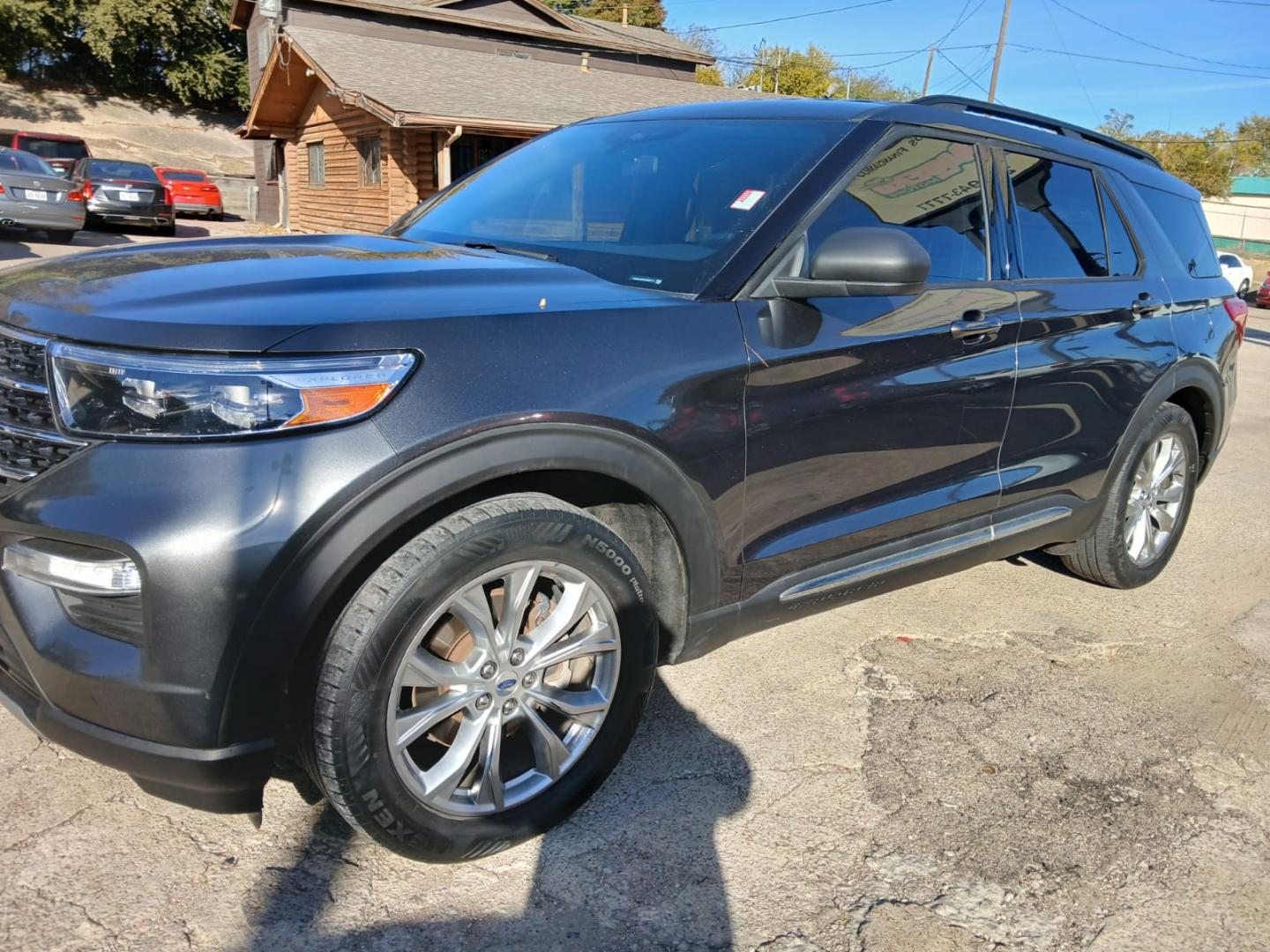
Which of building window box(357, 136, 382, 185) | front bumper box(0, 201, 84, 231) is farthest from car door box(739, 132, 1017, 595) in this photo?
building window box(357, 136, 382, 185)

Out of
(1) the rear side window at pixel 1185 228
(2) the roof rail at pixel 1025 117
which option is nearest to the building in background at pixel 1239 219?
(1) the rear side window at pixel 1185 228

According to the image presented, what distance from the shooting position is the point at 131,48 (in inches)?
1658

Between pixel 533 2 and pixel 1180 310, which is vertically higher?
pixel 533 2

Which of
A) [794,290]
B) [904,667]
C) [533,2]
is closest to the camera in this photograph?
[794,290]

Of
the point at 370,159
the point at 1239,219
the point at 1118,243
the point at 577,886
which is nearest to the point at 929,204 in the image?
the point at 1118,243

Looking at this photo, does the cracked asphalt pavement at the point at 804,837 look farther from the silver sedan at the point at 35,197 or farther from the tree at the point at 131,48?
the tree at the point at 131,48

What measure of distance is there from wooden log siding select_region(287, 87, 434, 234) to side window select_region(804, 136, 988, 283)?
14.6 meters

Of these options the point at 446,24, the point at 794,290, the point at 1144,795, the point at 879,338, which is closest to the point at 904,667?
the point at 1144,795

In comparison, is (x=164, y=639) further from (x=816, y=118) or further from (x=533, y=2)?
(x=533, y=2)

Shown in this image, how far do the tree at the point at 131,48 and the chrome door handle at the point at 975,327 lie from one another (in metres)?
46.5

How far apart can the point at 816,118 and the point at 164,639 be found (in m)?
2.34

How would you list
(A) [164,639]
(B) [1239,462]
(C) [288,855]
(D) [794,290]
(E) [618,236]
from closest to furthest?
(A) [164,639] → (C) [288,855] → (D) [794,290] → (E) [618,236] → (B) [1239,462]

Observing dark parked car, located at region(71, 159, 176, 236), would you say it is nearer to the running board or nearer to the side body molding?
the running board

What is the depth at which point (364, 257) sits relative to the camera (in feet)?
8.54
